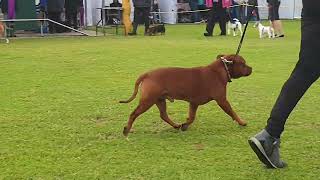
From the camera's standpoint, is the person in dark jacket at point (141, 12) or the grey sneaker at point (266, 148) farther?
the person in dark jacket at point (141, 12)

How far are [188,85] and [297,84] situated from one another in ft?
4.16

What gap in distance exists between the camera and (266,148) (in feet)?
11.9

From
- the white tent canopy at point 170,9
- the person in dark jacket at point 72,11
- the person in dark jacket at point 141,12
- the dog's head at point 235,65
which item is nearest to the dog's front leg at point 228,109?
the dog's head at point 235,65

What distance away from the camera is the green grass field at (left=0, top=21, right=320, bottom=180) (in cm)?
368

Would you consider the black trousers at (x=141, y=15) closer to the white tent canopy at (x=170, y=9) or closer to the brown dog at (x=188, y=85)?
the white tent canopy at (x=170, y=9)

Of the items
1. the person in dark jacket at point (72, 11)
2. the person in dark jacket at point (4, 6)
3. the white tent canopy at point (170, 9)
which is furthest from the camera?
the white tent canopy at point (170, 9)

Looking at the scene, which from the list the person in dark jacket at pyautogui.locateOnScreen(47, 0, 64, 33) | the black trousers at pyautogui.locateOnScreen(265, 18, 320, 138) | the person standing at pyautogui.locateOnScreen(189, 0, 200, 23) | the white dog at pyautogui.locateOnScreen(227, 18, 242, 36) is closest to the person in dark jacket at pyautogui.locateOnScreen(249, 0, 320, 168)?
the black trousers at pyautogui.locateOnScreen(265, 18, 320, 138)

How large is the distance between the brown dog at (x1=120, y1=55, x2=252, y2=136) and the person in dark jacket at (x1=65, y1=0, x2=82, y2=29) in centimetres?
1473

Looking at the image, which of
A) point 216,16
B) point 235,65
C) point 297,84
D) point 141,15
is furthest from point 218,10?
point 297,84

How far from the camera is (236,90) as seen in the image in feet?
22.5

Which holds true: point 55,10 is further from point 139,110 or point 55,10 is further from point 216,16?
point 139,110

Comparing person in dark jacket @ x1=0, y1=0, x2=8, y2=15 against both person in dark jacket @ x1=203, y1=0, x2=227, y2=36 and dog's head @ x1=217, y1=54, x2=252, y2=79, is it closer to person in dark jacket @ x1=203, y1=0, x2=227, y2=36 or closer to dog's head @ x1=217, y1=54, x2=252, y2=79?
person in dark jacket @ x1=203, y1=0, x2=227, y2=36

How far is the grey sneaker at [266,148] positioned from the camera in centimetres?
360

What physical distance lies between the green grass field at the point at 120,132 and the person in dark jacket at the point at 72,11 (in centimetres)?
1022
